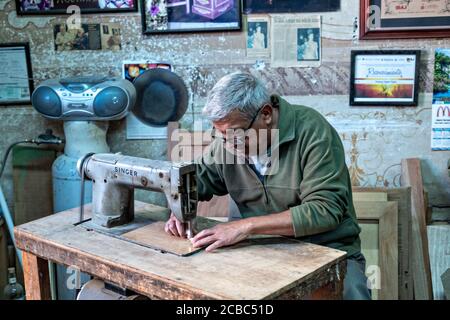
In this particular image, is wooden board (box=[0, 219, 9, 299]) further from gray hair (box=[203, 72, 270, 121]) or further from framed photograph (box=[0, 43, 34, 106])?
gray hair (box=[203, 72, 270, 121])

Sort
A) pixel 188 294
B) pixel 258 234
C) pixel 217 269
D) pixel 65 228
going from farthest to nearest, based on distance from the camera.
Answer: pixel 65 228
pixel 258 234
pixel 217 269
pixel 188 294

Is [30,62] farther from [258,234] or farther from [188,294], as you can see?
A: [188,294]

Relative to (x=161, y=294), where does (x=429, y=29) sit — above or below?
above

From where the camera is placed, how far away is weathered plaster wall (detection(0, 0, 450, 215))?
310 cm

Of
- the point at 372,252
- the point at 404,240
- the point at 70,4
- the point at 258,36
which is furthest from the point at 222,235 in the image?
the point at 70,4

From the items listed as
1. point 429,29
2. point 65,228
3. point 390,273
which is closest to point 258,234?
point 65,228

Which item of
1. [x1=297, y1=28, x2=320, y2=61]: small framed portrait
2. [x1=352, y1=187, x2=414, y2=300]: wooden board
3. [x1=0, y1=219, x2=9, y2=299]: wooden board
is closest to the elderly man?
[x1=352, y1=187, x2=414, y2=300]: wooden board

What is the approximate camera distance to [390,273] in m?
2.89

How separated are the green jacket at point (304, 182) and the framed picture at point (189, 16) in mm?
1110

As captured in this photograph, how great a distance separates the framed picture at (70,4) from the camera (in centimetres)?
318

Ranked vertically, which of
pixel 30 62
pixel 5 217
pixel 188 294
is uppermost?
pixel 30 62

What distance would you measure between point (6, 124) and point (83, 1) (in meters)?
0.91
